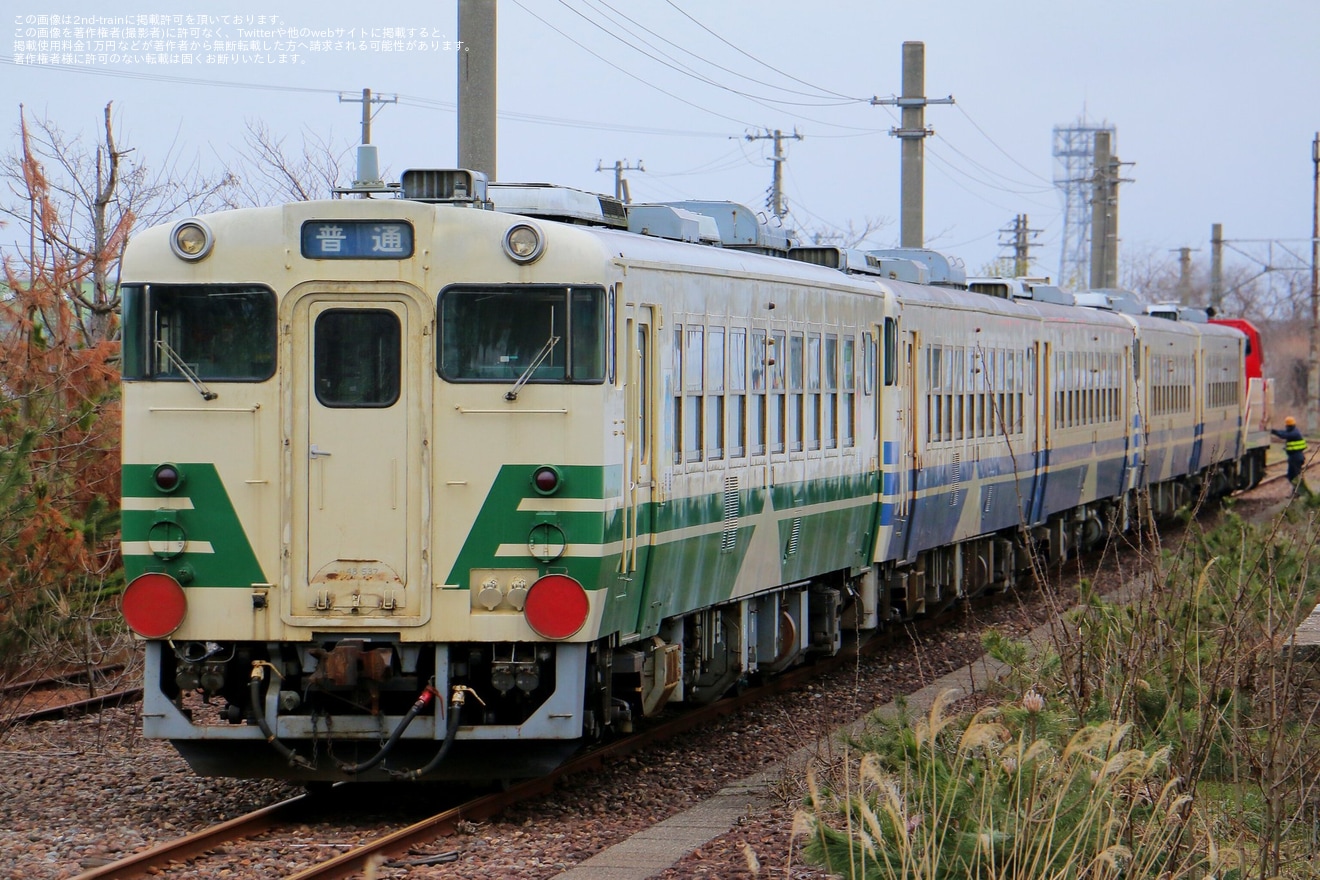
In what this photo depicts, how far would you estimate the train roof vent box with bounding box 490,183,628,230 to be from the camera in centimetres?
980

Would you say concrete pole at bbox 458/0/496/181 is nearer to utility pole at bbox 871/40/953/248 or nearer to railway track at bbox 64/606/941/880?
railway track at bbox 64/606/941/880

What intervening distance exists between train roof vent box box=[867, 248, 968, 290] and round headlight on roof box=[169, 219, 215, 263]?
32.9 ft

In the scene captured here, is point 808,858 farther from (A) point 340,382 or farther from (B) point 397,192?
(B) point 397,192

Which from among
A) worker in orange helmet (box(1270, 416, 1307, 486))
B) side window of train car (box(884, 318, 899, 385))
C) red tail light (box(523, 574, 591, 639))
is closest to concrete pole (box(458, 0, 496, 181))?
side window of train car (box(884, 318, 899, 385))

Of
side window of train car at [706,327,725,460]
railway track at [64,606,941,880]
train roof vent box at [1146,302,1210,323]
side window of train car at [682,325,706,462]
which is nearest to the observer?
railway track at [64,606,941,880]

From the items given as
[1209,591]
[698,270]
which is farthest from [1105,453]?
[698,270]

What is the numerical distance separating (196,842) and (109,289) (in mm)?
10993

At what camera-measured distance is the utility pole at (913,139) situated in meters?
25.3

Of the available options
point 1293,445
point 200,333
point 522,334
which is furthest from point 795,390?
point 1293,445

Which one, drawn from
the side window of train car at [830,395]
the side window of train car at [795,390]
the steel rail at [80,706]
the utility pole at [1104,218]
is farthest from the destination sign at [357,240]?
the utility pole at [1104,218]

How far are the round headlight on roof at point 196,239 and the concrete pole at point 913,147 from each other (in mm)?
16784

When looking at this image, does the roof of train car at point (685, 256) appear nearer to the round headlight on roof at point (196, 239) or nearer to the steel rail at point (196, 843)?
the round headlight on roof at point (196, 239)

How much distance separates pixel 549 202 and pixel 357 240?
4.58 ft

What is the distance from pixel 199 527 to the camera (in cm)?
871
